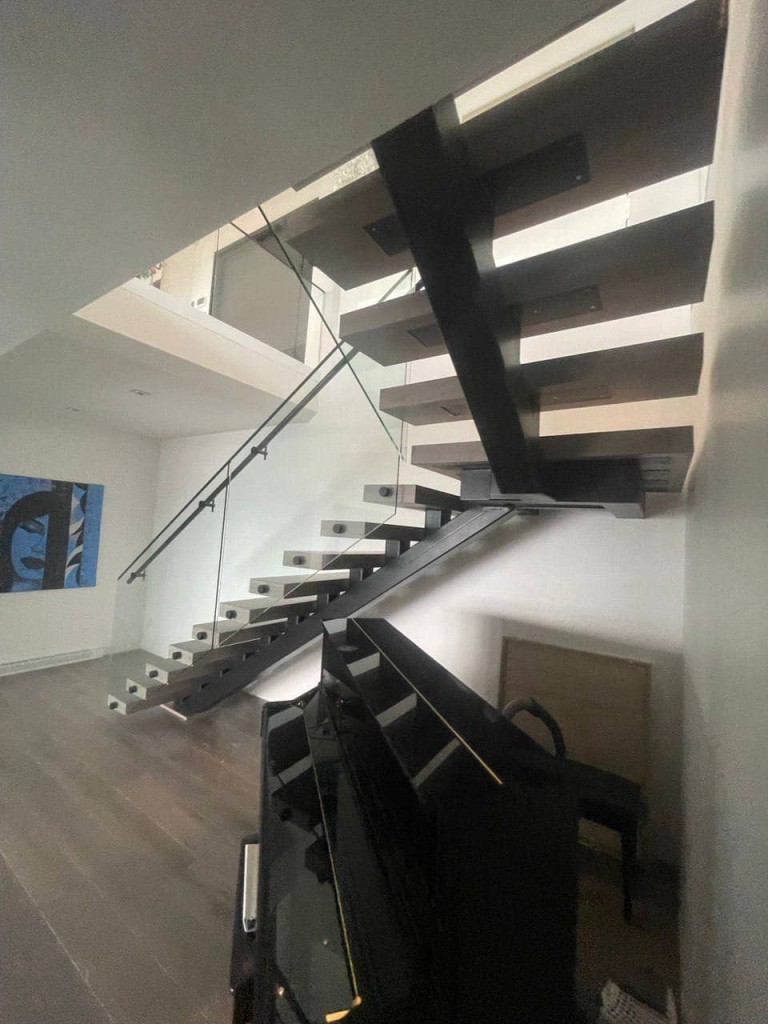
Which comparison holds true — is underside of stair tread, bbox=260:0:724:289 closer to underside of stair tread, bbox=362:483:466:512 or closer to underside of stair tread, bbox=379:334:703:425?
underside of stair tread, bbox=379:334:703:425

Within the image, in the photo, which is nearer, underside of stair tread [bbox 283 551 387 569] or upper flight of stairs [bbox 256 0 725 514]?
upper flight of stairs [bbox 256 0 725 514]

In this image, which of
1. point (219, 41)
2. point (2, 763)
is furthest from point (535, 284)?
point (2, 763)

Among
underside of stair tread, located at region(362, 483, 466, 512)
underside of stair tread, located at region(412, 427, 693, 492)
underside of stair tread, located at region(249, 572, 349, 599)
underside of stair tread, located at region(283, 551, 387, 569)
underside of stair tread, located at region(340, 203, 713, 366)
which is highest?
underside of stair tread, located at region(340, 203, 713, 366)

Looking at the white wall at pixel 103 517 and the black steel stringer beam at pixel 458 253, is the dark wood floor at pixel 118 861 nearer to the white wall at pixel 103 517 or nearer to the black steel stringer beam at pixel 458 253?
the white wall at pixel 103 517

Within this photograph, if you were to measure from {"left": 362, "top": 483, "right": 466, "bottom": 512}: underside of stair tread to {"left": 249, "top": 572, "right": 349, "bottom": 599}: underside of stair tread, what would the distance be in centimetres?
67

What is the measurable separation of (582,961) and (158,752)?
258 centimetres

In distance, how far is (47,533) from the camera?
3.72m

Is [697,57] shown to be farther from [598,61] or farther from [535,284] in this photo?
[535,284]

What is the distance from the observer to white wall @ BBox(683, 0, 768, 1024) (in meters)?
0.52

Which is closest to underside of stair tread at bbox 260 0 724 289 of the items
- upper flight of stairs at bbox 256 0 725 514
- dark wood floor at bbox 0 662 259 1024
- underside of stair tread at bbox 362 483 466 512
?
upper flight of stairs at bbox 256 0 725 514

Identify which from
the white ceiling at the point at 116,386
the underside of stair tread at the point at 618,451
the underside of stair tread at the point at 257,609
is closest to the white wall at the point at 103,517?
the white ceiling at the point at 116,386

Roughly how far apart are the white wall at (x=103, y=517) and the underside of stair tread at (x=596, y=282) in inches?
121

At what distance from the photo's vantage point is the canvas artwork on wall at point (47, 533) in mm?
3504

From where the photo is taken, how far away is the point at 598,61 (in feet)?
2.06
